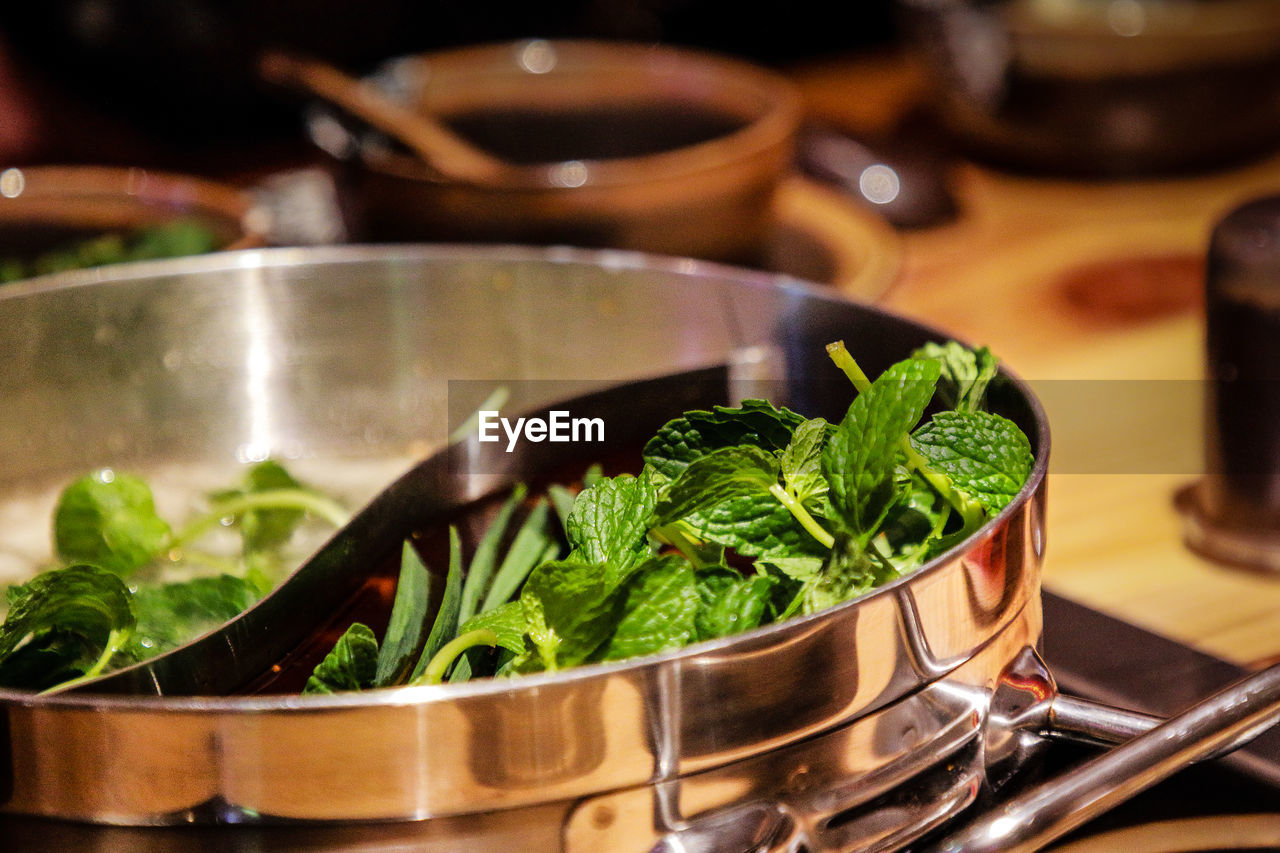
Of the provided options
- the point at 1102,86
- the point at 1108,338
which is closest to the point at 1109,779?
the point at 1108,338

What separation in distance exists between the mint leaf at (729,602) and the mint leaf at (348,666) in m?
0.07

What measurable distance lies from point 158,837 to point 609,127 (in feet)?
2.02

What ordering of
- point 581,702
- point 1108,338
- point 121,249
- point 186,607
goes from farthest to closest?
Result: point 1108,338 → point 121,249 → point 186,607 → point 581,702

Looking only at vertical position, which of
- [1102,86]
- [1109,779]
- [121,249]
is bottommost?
[1109,779]

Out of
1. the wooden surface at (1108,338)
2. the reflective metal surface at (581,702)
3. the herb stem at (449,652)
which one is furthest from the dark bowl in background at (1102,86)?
the herb stem at (449,652)

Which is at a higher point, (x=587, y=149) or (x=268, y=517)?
(x=587, y=149)

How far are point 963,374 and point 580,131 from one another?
0.50 m

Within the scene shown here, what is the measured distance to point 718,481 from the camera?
0.28m

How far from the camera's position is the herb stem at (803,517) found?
0.28m

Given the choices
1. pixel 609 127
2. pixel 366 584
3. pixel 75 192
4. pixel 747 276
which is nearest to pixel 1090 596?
pixel 747 276

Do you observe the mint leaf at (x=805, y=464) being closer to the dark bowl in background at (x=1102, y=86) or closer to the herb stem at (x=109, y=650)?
the herb stem at (x=109, y=650)

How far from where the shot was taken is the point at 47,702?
0.74 ft

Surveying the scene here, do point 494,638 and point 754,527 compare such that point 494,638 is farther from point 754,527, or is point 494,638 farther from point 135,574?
point 135,574

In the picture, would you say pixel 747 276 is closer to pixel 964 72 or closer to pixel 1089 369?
pixel 1089 369
